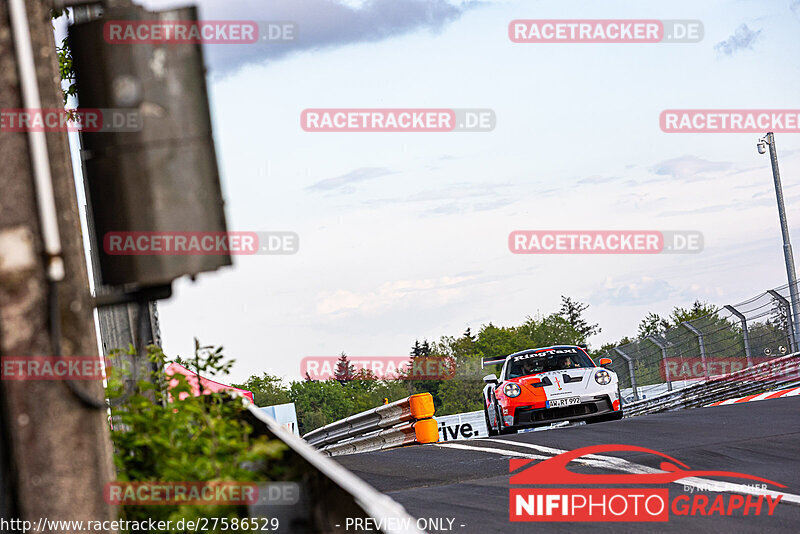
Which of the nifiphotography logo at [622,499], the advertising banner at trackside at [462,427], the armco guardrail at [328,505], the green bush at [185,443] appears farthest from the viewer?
the advertising banner at trackside at [462,427]

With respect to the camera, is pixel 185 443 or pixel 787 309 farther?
pixel 787 309

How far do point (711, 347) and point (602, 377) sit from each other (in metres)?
6.50

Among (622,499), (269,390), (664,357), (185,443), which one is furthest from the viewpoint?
(269,390)

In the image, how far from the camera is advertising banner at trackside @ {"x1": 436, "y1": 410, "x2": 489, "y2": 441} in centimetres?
2220

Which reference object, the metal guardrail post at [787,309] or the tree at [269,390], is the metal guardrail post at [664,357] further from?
the tree at [269,390]

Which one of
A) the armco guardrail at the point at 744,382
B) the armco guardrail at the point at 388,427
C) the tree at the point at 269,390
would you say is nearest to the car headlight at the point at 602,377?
A: the armco guardrail at the point at 388,427

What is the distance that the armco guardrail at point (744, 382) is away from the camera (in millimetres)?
17047

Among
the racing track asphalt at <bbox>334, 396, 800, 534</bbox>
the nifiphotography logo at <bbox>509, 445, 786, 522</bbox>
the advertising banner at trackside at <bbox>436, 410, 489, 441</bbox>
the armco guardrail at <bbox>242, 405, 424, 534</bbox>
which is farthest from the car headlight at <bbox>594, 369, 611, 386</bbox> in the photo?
the armco guardrail at <bbox>242, 405, 424, 534</bbox>

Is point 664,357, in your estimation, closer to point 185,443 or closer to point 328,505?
point 185,443

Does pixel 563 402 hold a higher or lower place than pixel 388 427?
higher

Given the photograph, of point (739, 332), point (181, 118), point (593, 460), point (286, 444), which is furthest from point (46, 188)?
point (739, 332)

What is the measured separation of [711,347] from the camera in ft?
61.0

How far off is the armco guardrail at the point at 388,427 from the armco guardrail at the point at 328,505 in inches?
458

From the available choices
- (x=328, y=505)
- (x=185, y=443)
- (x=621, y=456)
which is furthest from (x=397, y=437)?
(x=328, y=505)
